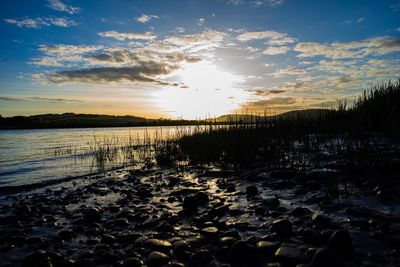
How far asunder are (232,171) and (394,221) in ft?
21.0

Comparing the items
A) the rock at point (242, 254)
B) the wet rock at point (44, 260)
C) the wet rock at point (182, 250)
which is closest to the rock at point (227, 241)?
the rock at point (242, 254)

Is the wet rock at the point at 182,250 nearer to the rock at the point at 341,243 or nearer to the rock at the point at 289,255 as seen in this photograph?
the rock at the point at 289,255

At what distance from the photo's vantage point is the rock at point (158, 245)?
3998 mm

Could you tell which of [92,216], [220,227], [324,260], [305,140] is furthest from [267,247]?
[305,140]

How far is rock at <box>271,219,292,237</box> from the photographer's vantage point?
A: 406cm

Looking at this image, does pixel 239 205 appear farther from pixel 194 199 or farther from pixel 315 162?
pixel 315 162

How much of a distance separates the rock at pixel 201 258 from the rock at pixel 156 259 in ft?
1.19

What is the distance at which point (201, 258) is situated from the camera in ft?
11.6

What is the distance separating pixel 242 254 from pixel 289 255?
0.59m

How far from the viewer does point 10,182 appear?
11.4 meters

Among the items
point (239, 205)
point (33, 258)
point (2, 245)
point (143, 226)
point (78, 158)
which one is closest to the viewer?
point (33, 258)

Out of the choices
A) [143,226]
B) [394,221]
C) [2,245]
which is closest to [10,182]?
[2,245]

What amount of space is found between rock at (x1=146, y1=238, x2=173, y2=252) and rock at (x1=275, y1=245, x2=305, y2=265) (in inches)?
64.0

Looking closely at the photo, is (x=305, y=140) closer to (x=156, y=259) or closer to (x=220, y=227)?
(x=220, y=227)
